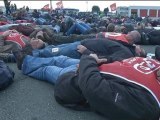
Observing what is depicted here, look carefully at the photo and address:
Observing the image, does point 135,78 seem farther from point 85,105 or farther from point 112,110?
point 85,105

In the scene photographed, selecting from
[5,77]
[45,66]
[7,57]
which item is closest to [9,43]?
[7,57]

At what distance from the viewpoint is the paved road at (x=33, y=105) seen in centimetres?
276

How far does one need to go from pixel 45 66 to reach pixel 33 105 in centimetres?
89

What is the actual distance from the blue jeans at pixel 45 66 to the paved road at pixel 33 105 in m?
0.13

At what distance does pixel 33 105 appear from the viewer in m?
3.01

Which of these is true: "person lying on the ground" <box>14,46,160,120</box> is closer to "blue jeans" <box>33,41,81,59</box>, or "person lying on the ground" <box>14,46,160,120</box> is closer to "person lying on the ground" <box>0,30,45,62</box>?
"blue jeans" <box>33,41,81,59</box>

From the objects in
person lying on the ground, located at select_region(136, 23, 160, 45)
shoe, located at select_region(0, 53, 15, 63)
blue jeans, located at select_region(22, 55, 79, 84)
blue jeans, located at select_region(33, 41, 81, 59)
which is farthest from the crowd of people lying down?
person lying on the ground, located at select_region(136, 23, 160, 45)

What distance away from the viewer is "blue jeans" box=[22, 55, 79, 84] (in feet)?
11.9

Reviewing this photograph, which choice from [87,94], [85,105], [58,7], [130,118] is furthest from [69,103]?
[58,7]

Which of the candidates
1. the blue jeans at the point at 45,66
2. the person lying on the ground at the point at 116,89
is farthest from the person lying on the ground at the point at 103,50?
the person lying on the ground at the point at 116,89

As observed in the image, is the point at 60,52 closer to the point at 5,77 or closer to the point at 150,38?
the point at 5,77

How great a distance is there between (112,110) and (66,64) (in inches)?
58.4

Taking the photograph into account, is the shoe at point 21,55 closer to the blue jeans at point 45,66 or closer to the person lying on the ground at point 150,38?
the blue jeans at point 45,66

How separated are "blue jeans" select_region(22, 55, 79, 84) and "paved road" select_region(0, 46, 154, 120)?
0.42ft
